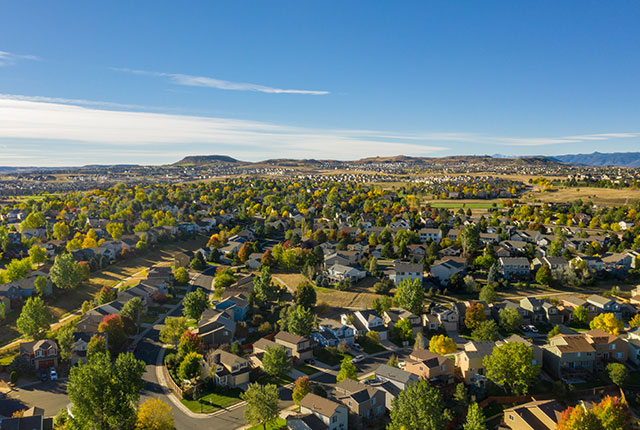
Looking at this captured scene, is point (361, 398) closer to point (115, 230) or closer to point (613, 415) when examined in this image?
point (613, 415)

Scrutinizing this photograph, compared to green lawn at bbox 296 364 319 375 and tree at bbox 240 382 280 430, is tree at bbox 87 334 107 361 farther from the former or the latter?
green lawn at bbox 296 364 319 375

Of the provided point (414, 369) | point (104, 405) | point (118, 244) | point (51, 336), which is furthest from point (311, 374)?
point (118, 244)

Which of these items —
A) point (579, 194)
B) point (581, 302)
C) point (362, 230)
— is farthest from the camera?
point (579, 194)

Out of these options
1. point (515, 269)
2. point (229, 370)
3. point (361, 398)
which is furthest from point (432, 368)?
point (515, 269)

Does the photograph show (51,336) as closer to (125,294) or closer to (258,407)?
(125,294)

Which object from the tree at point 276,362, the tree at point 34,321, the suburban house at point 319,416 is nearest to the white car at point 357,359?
the tree at point 276,362

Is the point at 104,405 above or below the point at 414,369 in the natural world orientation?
above
